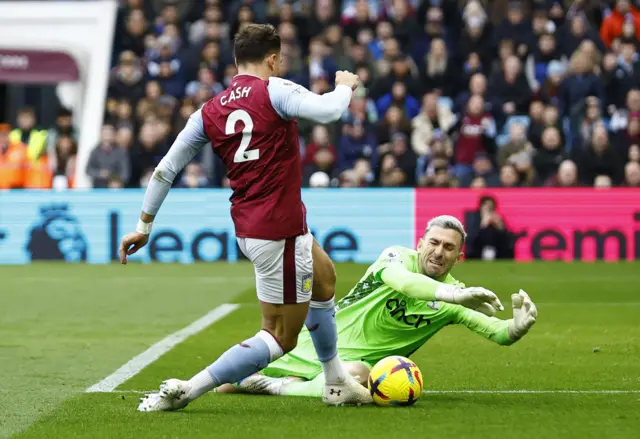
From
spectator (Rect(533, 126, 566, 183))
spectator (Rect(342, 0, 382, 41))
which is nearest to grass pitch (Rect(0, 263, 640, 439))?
spectator (Rect(533, 126, 566, 183))

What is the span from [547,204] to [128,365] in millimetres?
10757

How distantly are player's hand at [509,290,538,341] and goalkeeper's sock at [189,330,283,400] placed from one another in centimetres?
128

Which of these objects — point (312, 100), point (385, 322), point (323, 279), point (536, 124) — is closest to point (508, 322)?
point (385, 322)

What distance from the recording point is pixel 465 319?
25.5 ft

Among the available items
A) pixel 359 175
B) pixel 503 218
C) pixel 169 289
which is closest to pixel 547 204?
pixel 503 218

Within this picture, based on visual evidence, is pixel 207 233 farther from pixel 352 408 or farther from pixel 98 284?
pixel 352 408

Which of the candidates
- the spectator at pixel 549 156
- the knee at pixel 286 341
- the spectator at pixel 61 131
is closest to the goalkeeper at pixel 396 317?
the knee at pixel 286 341

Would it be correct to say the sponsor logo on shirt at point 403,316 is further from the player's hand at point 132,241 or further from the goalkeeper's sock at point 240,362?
A: the player's hand at point 132,241

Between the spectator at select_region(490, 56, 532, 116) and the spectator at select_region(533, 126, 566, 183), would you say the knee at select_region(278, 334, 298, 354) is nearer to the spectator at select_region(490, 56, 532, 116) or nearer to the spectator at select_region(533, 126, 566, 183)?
the spectator at select_region(533, 126, 566, 183)

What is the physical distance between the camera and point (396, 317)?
7.89 meters

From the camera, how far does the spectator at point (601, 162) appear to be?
1995cm

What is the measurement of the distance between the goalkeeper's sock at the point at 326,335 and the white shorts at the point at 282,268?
33 centimetres

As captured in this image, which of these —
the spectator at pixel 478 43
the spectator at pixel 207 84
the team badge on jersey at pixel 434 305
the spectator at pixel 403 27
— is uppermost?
the spectator at pixel 403 27

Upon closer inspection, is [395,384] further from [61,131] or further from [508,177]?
[61,131]
